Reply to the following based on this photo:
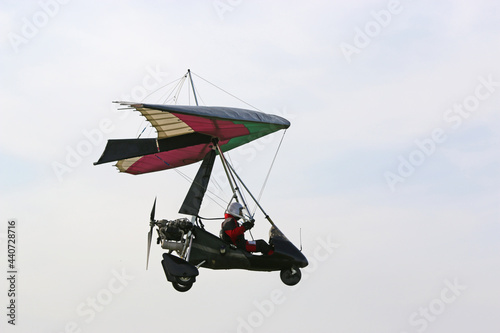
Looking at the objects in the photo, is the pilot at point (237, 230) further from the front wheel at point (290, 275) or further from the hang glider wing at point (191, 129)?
the hang glider wing at point (191, 129)

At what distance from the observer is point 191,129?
21.2 meters

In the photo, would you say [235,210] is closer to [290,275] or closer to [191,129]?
[290,275]

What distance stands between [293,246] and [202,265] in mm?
2112

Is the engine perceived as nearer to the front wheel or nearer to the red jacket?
the red jacket

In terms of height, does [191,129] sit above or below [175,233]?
above

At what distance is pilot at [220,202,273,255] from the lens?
67.9 ft

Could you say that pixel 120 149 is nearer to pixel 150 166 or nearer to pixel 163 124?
pixel 163 124

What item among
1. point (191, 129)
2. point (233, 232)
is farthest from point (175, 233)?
point (191, 129)

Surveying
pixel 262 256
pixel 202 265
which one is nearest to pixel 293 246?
pixel 262 256

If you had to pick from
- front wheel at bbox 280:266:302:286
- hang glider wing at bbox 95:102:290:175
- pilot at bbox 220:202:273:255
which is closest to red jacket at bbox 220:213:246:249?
pilot at bbox 220:202:273:255

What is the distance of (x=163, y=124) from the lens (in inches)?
814

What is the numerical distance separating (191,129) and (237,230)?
246cm

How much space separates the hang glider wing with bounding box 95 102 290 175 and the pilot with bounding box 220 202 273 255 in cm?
181

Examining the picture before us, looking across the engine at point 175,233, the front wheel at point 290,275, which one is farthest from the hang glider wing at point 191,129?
the front wheel at point 290,275
